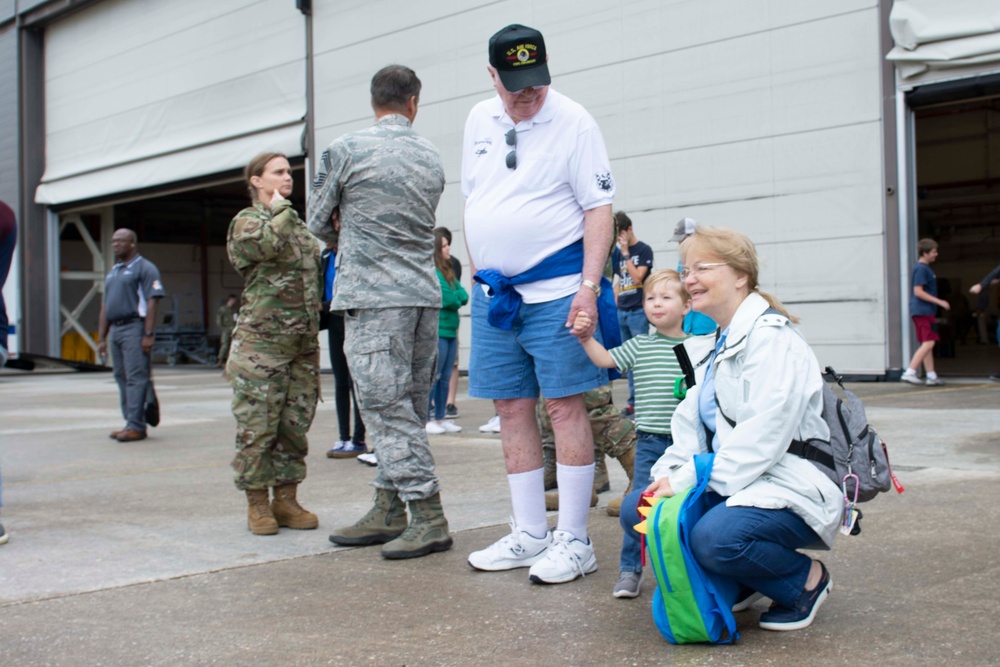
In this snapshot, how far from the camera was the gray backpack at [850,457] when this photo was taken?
297 cm

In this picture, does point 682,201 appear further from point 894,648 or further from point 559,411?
point 894,648

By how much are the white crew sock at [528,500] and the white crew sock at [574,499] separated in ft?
0.42

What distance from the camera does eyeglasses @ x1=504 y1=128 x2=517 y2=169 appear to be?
3.92 m

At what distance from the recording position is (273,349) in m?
4.71

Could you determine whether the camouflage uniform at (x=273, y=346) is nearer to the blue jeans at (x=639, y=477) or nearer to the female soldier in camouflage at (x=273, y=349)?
the female soldier in camouflage at (x=273, y=349)

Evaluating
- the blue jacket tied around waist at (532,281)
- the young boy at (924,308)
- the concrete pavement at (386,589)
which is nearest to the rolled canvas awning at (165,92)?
the young boy at (924,308)

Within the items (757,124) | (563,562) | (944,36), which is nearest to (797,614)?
(563,562)

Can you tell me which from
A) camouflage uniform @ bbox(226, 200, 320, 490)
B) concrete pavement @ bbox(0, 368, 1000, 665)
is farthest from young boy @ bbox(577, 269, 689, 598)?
camouflage uniform @ bbox(226, 200, 320, 490)

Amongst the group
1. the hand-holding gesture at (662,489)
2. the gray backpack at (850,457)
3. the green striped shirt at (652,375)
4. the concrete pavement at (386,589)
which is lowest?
the concrete pavement at (386,589)

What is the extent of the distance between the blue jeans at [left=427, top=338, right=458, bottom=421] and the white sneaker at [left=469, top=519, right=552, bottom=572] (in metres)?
4.75

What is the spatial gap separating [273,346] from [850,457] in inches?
102

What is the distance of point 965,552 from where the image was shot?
395 centimetres

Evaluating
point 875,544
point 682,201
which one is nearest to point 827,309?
point 682,201

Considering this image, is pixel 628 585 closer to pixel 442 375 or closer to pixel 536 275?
pixel 536 275
